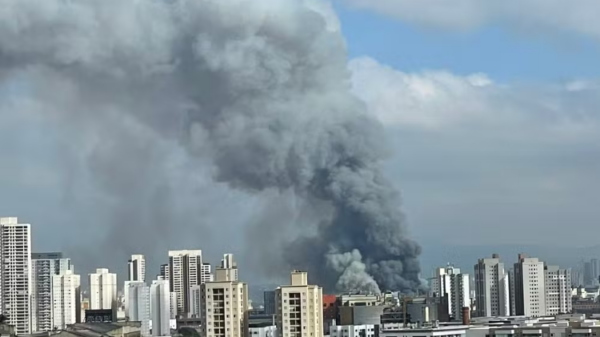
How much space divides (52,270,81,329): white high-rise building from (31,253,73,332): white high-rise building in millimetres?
106

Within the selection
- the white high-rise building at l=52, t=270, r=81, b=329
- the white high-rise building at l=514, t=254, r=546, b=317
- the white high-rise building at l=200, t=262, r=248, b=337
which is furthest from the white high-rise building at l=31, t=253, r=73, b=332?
the white high-rise building at l=200, t=262, r=248, b=337

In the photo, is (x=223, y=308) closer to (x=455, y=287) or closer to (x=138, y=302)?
(x=138, y=302)

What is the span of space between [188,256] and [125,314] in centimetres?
884

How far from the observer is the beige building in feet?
72.6

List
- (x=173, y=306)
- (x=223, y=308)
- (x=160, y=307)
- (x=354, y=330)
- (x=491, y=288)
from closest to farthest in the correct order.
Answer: (x=223, y=308) < (x=354, y=330) < (x=160, y=307) < (x=173, y=306) < (x=491, y=288)

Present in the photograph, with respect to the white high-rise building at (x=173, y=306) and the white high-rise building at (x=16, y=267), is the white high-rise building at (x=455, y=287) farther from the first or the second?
the white high-rise building at (x=16, y=267)

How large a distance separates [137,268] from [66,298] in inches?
278

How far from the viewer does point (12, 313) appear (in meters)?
41.8

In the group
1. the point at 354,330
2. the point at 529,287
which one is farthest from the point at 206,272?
the point at 354,330

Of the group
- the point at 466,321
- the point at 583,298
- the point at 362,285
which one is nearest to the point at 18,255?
the point at 362,285

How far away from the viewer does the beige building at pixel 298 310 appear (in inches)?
872

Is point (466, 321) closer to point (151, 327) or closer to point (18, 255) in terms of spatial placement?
point (151, 327)

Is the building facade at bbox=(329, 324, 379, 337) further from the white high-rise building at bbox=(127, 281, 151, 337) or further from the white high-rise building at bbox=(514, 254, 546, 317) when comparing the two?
the white high-rise building at bbox=(514, 254, 546, 317)

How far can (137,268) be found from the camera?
52312 mm
